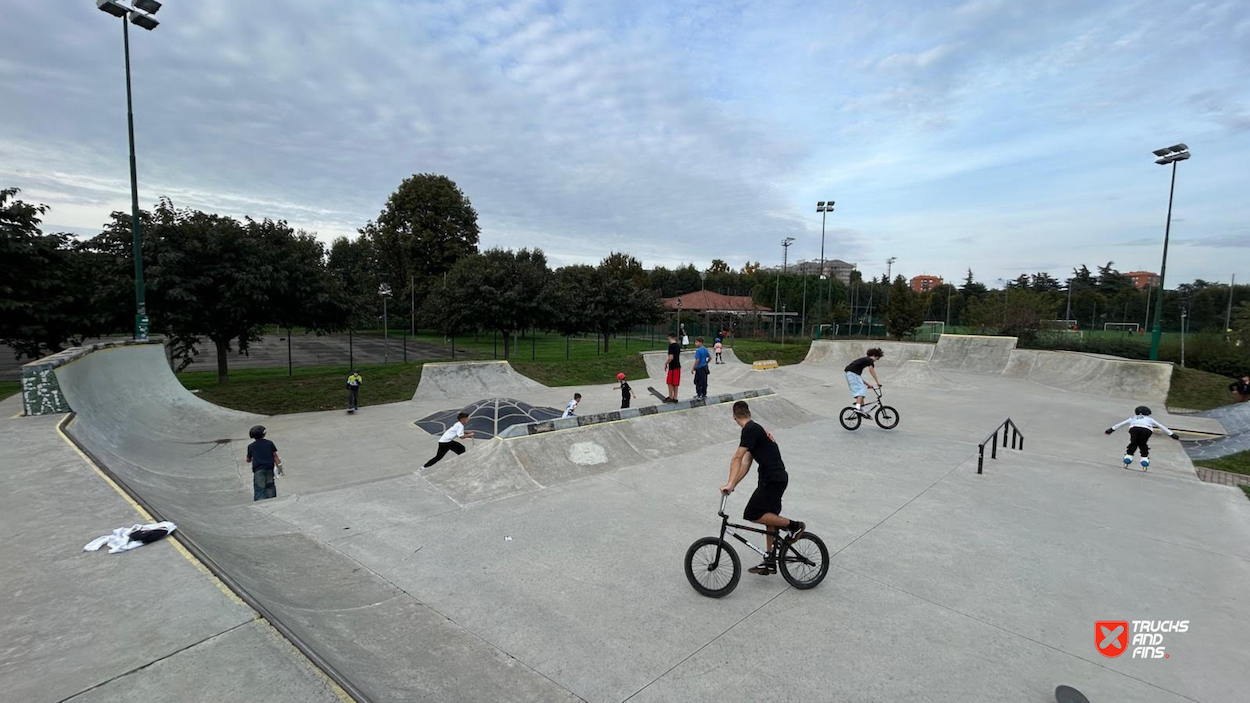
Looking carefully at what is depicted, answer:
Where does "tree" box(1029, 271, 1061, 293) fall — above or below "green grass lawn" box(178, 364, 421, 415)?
above

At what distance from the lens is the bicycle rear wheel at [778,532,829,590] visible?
15.6ft

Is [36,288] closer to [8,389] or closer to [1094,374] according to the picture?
[8,389]

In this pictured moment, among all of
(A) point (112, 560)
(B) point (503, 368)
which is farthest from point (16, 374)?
(A) point (112, 560)

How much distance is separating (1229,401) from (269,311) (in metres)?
33.9

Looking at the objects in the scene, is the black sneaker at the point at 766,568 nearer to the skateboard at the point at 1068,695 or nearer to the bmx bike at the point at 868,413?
the skateboard at the point at 1068,695

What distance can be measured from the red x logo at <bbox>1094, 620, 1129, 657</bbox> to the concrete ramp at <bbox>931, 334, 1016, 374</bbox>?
2482 centimetres

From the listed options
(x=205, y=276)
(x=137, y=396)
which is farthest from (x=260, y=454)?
(x=205, y=276)

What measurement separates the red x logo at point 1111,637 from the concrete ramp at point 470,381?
16.9m

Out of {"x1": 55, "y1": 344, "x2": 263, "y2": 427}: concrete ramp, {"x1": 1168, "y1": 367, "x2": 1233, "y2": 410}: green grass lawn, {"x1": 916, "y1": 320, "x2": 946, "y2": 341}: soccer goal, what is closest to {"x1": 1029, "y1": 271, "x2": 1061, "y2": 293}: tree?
{"x1": 916, "y1": 320, "x2": 946, "y2": 341}: soccer goal

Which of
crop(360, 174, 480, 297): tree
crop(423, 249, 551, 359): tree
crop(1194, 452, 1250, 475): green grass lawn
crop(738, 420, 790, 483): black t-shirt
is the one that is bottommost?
crop(1194, 452, 1250, 475): green grass lawn

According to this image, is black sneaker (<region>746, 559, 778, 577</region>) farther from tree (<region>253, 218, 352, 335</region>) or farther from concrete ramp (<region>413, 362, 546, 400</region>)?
tree (<region>253, 218, 352, 335</region>)

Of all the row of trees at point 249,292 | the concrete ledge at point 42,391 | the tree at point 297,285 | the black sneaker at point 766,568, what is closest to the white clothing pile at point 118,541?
the black sneaker at point 766,568

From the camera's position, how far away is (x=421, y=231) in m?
49.8

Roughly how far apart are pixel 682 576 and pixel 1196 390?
2497 centimetres
